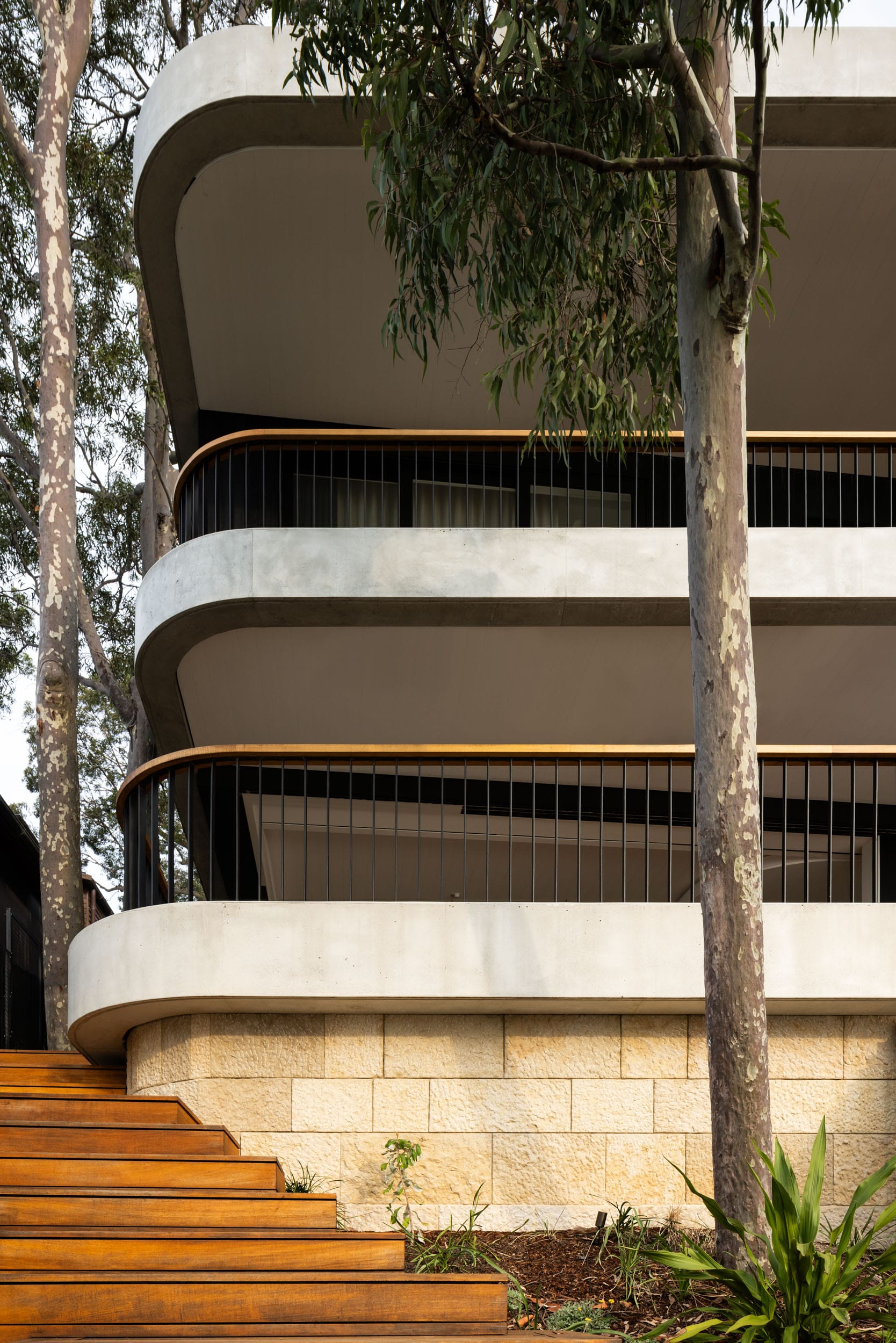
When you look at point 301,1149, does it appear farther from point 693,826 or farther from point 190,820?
point 693,826

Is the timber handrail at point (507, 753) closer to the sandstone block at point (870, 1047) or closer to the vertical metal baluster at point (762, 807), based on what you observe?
the vertical metal baluster at point (762, 807)

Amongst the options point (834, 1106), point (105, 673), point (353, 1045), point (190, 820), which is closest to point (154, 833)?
point (190, 820)

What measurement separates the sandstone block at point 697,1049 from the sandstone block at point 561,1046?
1.51ft

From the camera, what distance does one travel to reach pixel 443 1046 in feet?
23.6

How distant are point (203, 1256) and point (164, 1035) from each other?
95.3 inches

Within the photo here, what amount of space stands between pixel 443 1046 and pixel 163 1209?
2.09 meters

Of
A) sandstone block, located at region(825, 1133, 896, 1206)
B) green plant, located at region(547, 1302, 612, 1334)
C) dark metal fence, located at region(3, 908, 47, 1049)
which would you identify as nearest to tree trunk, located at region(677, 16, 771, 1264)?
green plant, located at region(547, 1302, 612, 1334)

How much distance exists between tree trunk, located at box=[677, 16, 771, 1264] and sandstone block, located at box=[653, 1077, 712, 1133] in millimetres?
1437

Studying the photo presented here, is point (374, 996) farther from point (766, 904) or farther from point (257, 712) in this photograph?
point (257, 712)

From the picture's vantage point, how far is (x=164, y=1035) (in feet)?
24.6

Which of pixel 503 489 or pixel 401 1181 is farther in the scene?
pixel 503 489

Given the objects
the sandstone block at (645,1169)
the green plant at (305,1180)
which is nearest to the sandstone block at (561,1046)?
the sandstone block at (645,1169)

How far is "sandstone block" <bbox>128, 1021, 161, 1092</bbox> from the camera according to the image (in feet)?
24.7

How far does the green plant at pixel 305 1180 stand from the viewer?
690 cm
